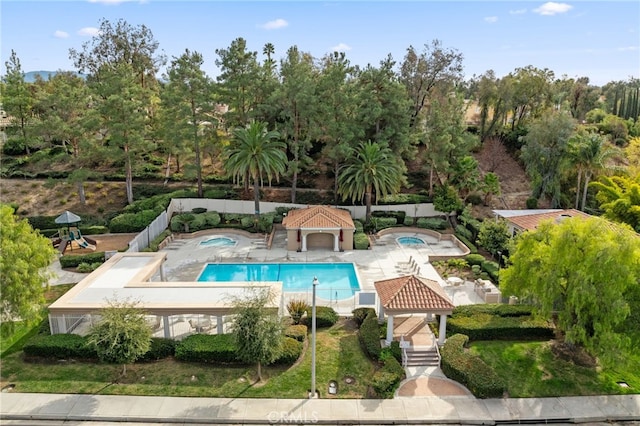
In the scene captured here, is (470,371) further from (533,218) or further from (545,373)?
(533,218)

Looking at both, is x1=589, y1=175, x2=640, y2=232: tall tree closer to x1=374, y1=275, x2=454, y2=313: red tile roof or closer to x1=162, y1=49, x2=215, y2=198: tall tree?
x1=374, y1=275, x2=454, y2=313: red tile roof

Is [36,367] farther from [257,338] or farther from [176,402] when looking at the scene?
[257,338]

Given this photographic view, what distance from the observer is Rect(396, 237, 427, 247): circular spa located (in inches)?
1367

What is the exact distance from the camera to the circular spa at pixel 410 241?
114 ft

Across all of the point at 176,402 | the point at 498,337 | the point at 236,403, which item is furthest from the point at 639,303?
the point at 176,402

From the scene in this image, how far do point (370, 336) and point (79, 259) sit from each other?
20017mm

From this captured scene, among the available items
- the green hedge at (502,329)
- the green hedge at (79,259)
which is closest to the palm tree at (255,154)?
the green hedge at (79,259)

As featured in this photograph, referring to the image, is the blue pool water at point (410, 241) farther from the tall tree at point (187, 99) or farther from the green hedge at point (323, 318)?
the tall tree at point (187, 99)

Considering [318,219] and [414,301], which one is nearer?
[414,301]

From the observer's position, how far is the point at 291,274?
28766 mm

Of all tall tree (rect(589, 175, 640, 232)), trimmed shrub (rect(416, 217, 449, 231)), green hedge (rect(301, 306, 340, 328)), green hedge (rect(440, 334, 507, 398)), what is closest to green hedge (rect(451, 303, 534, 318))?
green hedge (rect(440, 334, 507, 398))

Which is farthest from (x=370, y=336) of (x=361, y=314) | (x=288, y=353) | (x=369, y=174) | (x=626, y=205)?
(x=626, y=205)

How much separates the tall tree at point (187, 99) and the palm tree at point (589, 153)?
30956 mm

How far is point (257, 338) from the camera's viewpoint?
16.2 metres
